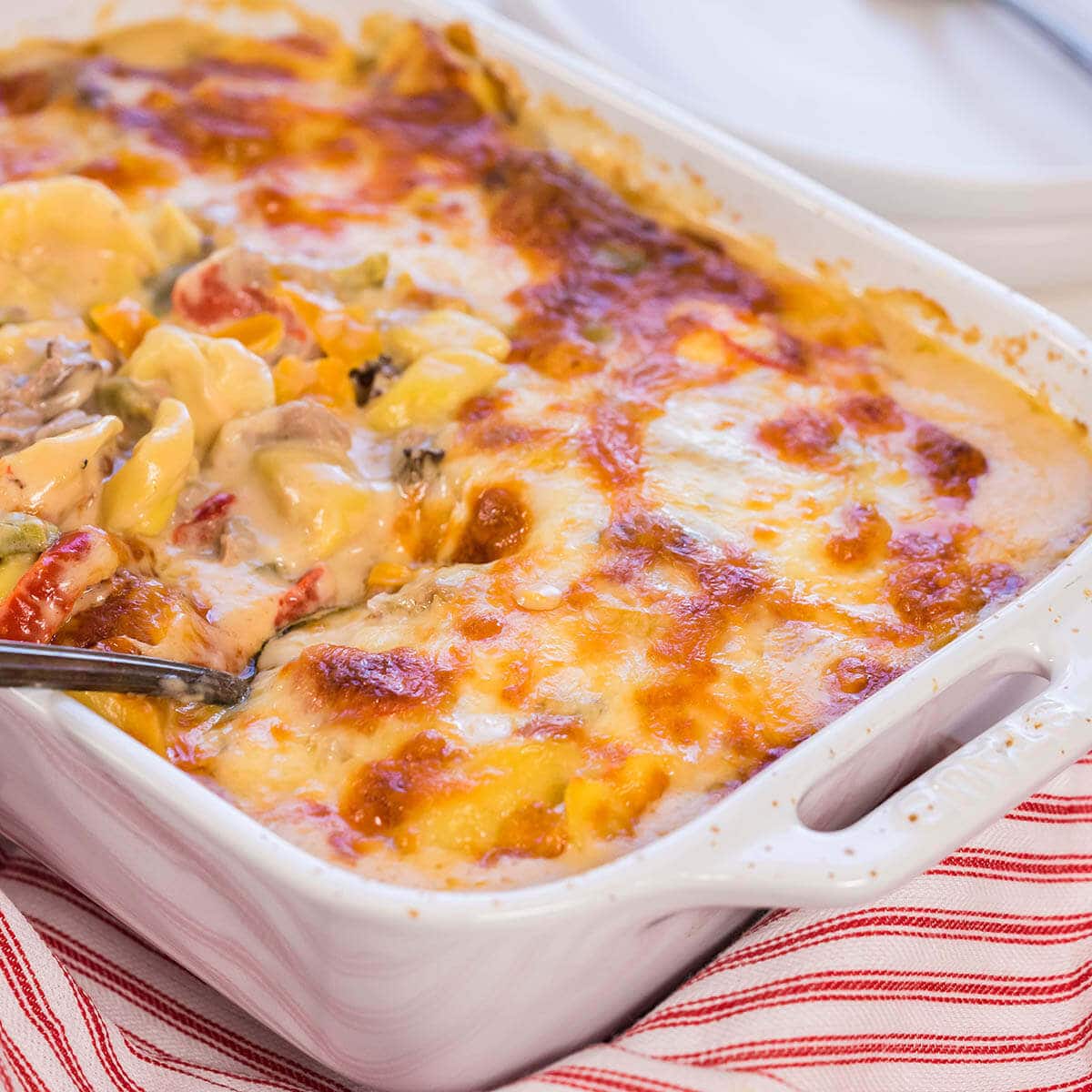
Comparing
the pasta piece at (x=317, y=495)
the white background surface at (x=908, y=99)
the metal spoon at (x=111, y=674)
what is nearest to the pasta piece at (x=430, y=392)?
the pasta piece at (x=317, y=495)

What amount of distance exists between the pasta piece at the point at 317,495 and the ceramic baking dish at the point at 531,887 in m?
0.53

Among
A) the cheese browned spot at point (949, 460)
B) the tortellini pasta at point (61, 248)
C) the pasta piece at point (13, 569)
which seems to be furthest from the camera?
the tortellini pasta at point (61, 248)

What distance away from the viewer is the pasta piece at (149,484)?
212 centimetres

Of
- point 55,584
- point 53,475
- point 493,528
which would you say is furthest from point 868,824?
point 53,475

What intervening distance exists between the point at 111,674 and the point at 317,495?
0.54 meters

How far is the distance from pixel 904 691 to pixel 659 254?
1.28 meters

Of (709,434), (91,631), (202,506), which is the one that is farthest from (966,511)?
(91,631)

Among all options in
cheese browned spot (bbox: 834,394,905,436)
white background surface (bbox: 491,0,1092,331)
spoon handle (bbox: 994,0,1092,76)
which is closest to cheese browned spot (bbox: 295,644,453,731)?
Result: cheese browned spot (bbox: 834,394,905,436)

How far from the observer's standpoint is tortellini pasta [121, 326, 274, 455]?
2297 mm

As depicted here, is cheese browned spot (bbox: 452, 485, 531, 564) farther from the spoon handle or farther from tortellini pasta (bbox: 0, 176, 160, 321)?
the spoon handle

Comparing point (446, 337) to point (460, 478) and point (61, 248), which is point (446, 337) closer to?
point (460, 478)

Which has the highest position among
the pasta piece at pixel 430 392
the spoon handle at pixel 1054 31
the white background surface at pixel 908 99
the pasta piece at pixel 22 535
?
the spoon handle at pixel 1054 31

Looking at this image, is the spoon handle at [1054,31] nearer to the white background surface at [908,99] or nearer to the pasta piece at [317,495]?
the white background surface at [908,99]

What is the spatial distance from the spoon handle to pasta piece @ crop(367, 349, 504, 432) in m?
2.28
